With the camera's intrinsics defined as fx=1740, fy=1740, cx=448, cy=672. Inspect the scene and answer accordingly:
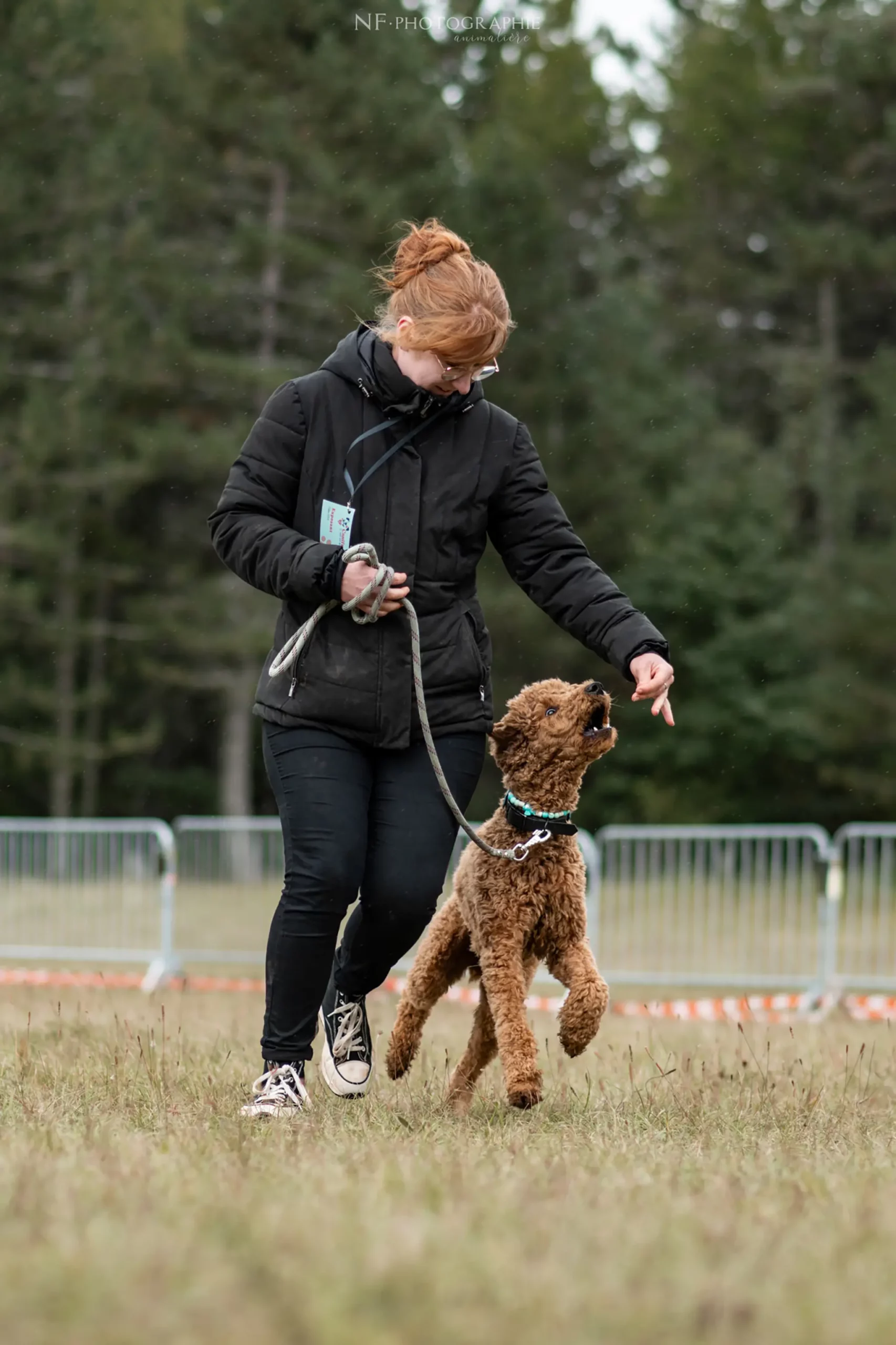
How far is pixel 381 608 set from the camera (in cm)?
417

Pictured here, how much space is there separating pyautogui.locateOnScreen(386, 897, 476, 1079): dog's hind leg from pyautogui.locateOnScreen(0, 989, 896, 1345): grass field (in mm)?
123

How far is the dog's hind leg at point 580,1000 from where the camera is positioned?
14.1ft

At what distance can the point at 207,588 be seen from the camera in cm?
2583

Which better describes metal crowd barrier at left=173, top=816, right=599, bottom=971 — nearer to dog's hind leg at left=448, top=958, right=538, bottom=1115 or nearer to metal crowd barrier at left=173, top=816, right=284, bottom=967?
metal crowd barrier at left=173, top=816, right=284, bottom=967

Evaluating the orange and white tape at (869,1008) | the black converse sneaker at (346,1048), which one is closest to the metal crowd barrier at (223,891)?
the orange and white tape at (869,1008)

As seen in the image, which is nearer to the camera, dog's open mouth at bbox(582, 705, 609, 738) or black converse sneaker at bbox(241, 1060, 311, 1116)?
black converse sneaker at bbox(241, 1060, 311, 1116)

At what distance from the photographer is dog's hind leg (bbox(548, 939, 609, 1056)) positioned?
429 cm

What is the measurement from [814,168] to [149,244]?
1167 cm

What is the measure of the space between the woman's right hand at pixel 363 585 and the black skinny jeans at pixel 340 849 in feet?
1.20

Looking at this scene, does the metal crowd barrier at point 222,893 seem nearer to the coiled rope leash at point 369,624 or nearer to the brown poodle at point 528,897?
the brown poodle at point 528,897

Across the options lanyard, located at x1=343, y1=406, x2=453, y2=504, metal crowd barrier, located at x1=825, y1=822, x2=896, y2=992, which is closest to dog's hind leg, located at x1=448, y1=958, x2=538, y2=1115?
lanyard, located at x1=343, y1=406, x2=453, y2=504

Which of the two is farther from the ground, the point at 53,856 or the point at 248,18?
the point at 248,18

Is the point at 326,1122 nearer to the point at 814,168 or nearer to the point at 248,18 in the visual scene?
the point at 248,18

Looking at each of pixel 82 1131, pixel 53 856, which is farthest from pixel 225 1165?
pixel 53 856
